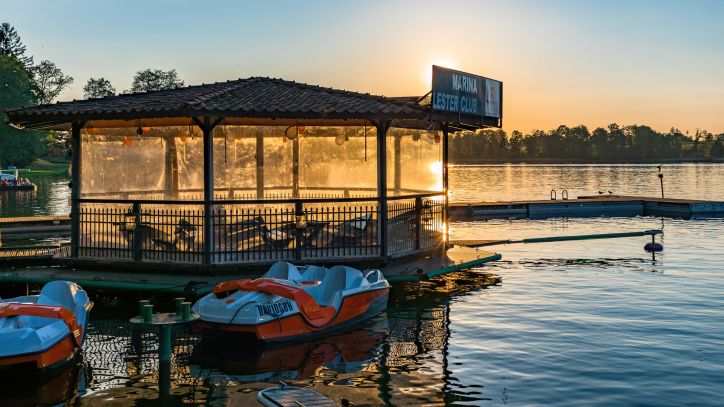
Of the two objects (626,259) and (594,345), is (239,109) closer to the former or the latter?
(594,345)

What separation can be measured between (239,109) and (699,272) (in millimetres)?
16701

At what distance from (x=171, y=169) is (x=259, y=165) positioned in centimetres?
320

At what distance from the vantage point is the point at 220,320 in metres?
14.3

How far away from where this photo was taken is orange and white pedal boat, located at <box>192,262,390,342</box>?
14.3 meters

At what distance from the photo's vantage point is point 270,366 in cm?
1344

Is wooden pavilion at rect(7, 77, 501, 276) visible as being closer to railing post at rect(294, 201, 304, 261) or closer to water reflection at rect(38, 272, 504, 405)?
railing post at rect(294, 201, 304, 261)

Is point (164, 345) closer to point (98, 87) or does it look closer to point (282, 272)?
point (282, 272)

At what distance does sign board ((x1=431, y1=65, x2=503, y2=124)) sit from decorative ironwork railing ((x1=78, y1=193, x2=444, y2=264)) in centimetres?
296

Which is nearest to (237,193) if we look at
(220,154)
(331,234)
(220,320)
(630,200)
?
(220,154)

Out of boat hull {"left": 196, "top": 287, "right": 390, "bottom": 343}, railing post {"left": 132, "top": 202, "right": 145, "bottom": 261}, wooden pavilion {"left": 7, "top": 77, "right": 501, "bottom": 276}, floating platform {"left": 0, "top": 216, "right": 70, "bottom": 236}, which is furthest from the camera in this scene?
floating platform {"left": 0, "top": 216, "right": 70, "bottom": 236}

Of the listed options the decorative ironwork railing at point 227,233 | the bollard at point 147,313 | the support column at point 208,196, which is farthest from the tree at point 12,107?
the bollard at point 147,313

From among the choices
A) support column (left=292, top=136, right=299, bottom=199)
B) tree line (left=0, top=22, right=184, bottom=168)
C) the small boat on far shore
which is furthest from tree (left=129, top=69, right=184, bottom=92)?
support column (left=292, top=136, right=299, bottom=199)

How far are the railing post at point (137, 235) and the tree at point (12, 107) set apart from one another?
7194cm

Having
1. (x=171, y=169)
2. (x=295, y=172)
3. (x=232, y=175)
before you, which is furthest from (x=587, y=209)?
(x=171, y=169)
